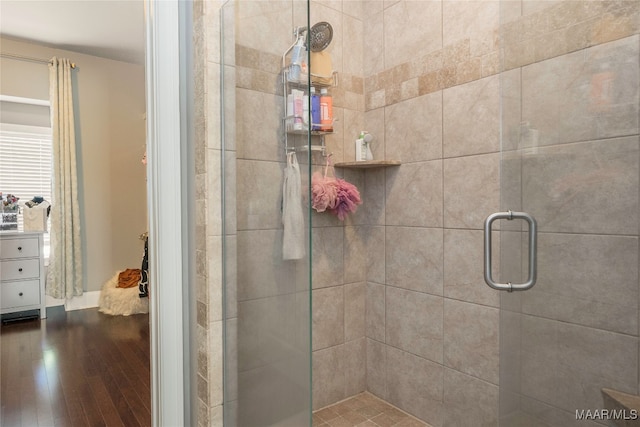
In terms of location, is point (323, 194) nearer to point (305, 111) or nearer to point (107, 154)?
point (305, 111)

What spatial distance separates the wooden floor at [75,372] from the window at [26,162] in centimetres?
125

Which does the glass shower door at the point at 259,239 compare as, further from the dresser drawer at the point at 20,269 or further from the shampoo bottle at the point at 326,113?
the dresser drawer at the point at 20,269

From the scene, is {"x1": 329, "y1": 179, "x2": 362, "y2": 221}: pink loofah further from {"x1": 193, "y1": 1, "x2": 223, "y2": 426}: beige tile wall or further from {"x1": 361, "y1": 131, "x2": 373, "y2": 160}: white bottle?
{"x1": 193, "y1": 1, "x2": 223, "y2": 426}: beige tile wall

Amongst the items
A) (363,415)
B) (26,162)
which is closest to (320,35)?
(363,415)

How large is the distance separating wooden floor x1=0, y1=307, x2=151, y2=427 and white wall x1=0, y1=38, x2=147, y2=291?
89 cm

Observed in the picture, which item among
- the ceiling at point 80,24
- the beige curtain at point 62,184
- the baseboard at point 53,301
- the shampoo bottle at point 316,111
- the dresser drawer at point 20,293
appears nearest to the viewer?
the shampoo bottle at point 316,111

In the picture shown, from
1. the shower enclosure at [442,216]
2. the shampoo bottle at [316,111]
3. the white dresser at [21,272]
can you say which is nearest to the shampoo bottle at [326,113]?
the shampoo bottle at [316,111]

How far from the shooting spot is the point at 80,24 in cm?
359

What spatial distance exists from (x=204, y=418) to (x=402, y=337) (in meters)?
1.10

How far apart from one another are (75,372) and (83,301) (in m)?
1.86

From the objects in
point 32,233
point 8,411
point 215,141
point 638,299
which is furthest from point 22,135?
point 638,299
